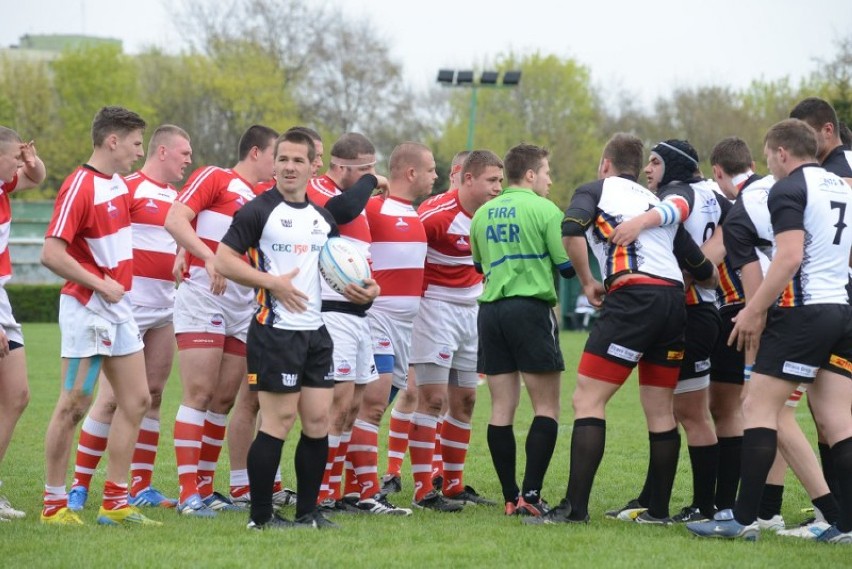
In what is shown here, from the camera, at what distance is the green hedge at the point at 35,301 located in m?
36.7

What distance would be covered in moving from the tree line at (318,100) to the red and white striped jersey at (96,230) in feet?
141

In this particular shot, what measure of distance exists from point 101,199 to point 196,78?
157ft

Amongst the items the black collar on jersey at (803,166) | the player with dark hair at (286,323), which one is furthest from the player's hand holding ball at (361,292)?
the black collar on jersey at (803,166)

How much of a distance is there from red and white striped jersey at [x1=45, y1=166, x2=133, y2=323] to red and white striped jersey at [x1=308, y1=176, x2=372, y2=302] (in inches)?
50.2

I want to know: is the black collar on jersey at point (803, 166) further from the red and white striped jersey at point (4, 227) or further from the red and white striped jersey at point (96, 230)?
the red and white striped jersey at point (4, 227)

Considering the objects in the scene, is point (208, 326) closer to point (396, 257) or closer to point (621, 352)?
point (396, 257)

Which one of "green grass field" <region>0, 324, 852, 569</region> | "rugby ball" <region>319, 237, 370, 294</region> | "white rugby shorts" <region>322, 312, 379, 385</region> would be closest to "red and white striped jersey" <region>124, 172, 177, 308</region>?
"white rugby shorts" <region>322, 312, 379, 385</region>

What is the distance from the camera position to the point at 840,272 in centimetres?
672

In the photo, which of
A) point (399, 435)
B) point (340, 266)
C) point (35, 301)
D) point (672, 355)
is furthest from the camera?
point (35, 301)

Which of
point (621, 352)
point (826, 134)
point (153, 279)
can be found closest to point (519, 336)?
point (621, 352)

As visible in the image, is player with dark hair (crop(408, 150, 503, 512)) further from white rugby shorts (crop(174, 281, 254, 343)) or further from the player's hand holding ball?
the player's hand holding ball

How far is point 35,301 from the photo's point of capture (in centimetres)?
3697

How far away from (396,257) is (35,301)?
31369 mm

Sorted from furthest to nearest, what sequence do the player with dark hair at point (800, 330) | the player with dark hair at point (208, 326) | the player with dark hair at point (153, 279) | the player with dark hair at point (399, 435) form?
the player with dark hair at point (399, 435) < the player with dark hair at point (153, 279) < the player with dark hair at point (208, 326) < the player with dark hair at point (800, 330)
